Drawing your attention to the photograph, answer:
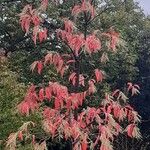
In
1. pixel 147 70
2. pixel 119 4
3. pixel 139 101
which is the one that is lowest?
pixel 139 101

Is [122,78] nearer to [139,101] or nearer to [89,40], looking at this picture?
Answer: [139,101]

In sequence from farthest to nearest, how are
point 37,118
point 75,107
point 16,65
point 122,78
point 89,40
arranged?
point 122,78 → point 16,65 → point 37,118 → point 75,107 → point 89,40

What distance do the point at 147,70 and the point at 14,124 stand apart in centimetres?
1384

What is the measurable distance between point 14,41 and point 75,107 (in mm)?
17420

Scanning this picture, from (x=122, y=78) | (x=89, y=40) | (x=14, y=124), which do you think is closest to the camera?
(x=89, y=40)

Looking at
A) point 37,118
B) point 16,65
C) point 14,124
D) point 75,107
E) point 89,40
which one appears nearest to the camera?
point 89,40

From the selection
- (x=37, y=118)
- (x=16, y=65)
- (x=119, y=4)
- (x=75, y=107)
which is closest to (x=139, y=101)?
(x=119, y=4)

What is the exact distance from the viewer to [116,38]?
661 centimetres

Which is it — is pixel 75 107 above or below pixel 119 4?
below

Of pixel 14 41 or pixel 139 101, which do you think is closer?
pixel 14 41

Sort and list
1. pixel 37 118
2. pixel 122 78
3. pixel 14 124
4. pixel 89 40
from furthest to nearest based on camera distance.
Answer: pixel 122 78
pixel 37 118
pixel 14 124
pixel 89 40

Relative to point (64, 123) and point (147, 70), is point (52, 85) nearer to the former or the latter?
point (64, 123)

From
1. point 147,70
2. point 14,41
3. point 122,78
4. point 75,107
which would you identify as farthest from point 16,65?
point 75,107

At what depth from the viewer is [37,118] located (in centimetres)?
1642
